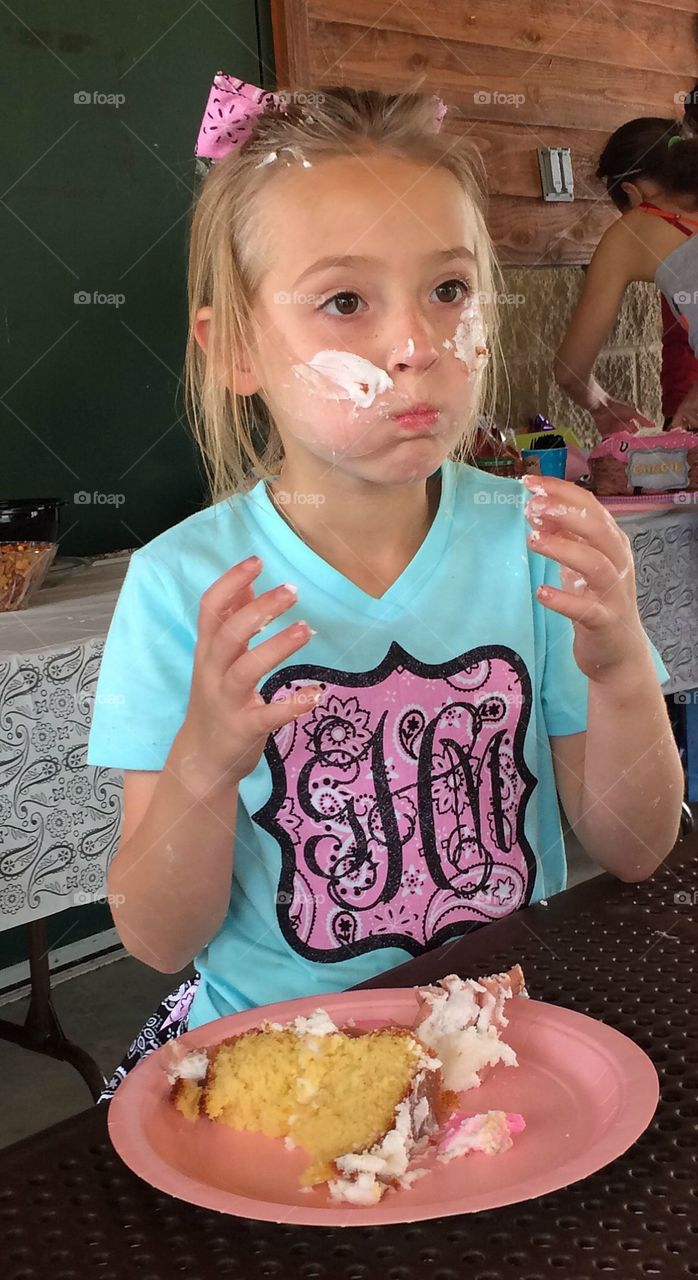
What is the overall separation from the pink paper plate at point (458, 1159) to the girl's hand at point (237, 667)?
16 cm

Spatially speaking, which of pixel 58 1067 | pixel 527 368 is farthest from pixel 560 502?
pixel 527 368

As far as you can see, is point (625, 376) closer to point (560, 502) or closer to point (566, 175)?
point (566, 175)

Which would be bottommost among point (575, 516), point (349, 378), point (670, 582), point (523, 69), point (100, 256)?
point (670, 582)

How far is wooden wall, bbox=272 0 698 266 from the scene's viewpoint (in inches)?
122

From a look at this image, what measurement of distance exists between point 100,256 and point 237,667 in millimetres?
2090

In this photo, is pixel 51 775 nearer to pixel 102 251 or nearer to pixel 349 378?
pixel 349 378

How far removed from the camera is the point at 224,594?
0.70 meters

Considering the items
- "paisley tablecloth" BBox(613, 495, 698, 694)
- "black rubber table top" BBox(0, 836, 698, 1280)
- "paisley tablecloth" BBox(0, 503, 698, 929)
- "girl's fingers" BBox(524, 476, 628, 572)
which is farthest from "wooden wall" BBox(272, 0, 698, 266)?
"black rubber table top" BBox(0, 836, 698, 1280)

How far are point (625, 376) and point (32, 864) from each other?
317 cm

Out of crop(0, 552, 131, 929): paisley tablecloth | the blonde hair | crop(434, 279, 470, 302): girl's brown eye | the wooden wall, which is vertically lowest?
crop(0, 552, 131, 929): paisley tablecloth

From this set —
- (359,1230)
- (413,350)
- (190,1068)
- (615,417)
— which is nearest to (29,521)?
(413,350)

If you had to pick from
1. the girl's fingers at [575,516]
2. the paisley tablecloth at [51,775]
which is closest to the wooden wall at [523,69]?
the paisley tablecloth at [51,775]

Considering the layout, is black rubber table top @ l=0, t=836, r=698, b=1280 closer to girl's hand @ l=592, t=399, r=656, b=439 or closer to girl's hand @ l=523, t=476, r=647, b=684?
girl's hand @ l=523, t=476, r=647, b=684

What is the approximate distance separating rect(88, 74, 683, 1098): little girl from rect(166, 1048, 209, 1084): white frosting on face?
0.22 meters
